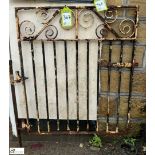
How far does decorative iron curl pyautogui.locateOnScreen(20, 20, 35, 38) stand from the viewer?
301 centimetres

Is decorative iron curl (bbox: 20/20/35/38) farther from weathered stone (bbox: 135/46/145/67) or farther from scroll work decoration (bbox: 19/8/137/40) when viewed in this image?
weathered stone (bbox: 135/46/145/67)

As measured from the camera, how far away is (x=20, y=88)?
330 cm

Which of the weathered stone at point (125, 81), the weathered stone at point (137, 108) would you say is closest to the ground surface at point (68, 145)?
the weathered stone at point (137, 108)

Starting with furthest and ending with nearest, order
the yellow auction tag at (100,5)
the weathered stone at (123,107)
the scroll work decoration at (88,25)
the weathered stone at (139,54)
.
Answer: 1. the weathered stone at (123,107)
2. the weathered stone at (139,54)
3. the scroll work decoration at (88,25)
4. the yellow auction tag at (100,5)

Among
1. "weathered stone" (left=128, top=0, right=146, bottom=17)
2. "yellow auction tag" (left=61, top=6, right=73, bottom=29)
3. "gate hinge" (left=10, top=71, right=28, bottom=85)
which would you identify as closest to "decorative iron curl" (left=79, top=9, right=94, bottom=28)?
"yellow auction tag" (left=61, top=6, right=73, bottom=29)

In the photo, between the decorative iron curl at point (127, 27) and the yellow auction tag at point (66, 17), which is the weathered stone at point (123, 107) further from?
the yellow auction tag at point (66, 17)

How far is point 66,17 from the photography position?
2904 mm

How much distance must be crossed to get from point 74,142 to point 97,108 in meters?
0.48

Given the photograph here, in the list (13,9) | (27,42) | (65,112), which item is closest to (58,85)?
(65,112)

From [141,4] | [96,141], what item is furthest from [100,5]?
[96,141]

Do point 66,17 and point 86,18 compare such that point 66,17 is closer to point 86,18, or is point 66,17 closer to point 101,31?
point 86,18

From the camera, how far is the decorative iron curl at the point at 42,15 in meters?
2.93

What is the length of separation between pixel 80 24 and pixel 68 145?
1.29 meters

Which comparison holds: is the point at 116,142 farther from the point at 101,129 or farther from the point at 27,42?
the point at 27,42
